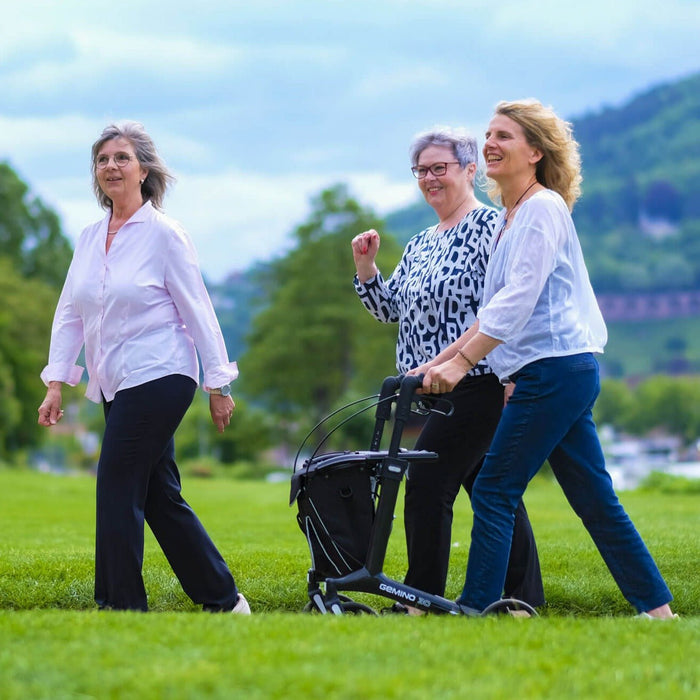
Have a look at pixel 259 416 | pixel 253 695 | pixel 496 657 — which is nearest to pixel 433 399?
pixel 496 657

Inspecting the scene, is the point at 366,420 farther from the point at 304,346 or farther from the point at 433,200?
the point at 433,200

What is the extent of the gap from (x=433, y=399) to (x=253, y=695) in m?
2.25

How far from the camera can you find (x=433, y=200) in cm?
617

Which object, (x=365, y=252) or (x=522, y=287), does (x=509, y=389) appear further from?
(x=365, y=252)

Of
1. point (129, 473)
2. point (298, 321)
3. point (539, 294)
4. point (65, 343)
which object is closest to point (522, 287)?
point (539, 294)

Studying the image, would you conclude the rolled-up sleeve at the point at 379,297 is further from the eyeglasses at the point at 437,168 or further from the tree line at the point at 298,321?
the tree line at the point at 298,321

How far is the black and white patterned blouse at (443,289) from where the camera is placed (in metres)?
5.86

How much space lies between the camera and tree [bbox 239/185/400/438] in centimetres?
5725

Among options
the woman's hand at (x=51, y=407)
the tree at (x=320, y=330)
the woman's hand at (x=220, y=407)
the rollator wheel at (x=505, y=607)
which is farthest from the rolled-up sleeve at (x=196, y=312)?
the tree at (x=320, y=330)

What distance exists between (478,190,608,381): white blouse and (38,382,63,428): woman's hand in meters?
2.19

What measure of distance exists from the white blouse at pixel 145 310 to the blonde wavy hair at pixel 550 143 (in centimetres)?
168

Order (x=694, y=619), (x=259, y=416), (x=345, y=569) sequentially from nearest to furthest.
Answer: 1. (x=694, y=619)
2. (x=345, y=569)
3. (x=259, y=416)

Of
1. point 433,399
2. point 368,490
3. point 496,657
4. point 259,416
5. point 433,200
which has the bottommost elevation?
point 259,416

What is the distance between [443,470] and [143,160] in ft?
7.07
